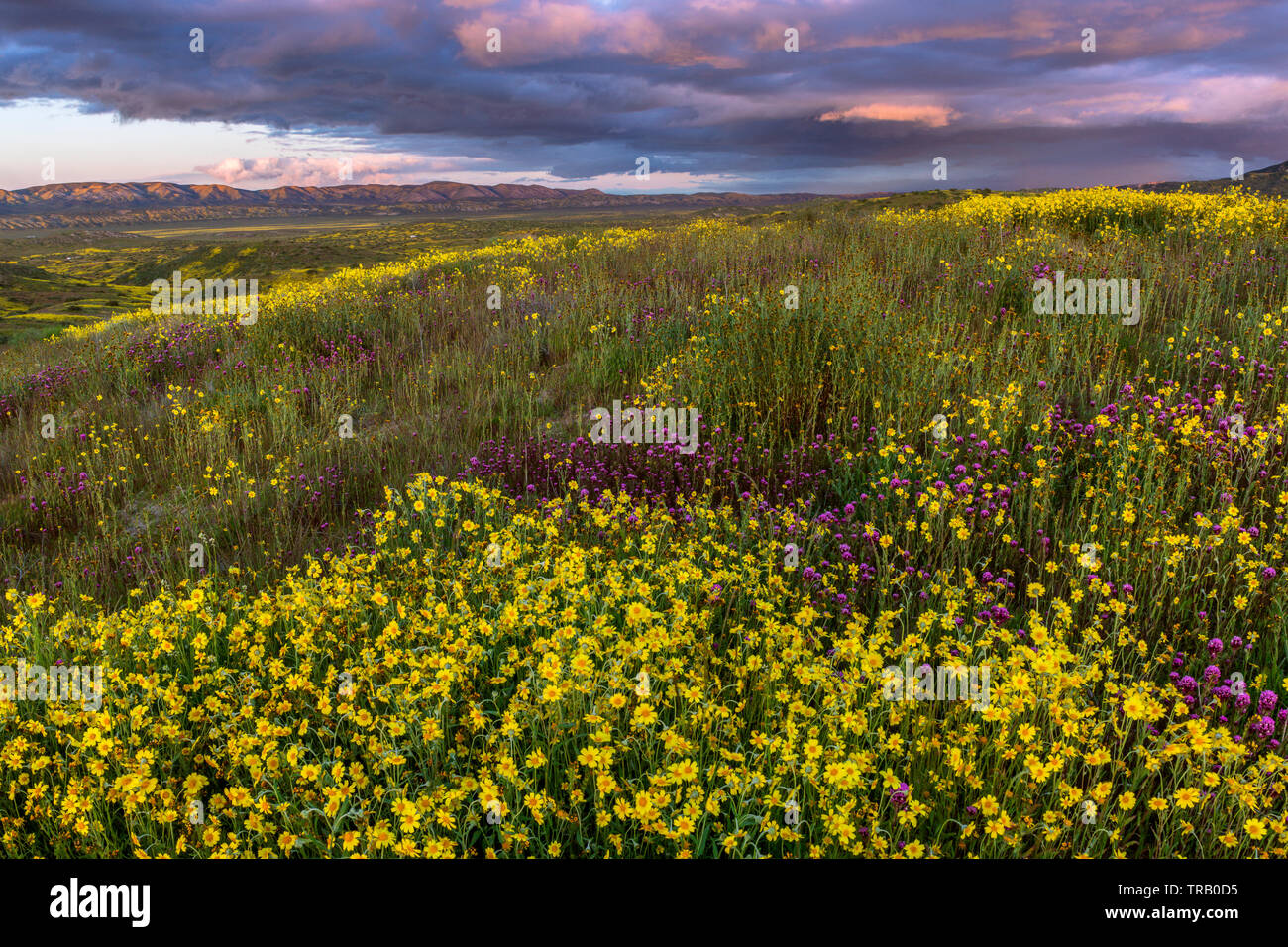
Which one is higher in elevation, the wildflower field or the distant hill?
the distant hill

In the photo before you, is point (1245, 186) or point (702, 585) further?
point (1245, 186)

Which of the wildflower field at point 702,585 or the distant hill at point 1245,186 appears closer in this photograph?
the wildflower field at point 702,585

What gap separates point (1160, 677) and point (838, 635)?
1.41 m

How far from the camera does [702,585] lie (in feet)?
10.9

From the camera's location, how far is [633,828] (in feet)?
7.21

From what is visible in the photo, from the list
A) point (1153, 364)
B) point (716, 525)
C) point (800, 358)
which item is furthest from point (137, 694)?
point (1153, 364)

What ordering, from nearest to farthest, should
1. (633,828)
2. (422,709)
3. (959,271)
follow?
1. (633,828)
2. (422,709)
3. (959,271)

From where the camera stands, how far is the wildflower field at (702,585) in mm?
2279

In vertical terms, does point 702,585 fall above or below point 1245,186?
below

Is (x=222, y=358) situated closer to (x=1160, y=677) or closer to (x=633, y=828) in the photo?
(x=633, y=828)

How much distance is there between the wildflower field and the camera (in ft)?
7.48

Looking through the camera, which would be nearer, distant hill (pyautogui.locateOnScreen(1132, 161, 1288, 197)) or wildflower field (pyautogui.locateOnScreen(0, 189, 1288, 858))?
wildflower field (pyautogui.locateOnScreen(0, 189, 1288, 858))

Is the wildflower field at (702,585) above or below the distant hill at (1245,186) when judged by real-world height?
below
